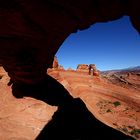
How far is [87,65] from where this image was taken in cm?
4606

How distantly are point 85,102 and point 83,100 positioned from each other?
138 centimetres

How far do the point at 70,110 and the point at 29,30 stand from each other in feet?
23.9

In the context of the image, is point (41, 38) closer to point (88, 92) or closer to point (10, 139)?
point (10, 139)

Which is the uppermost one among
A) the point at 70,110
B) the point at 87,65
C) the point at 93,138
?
the point at 87,65

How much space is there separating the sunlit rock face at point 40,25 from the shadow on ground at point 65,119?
3.18ft

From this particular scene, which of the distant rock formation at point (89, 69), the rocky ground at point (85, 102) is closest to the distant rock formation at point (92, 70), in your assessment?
the distant rock formation at point (89, 69)

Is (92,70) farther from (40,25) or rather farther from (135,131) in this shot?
(40,25)

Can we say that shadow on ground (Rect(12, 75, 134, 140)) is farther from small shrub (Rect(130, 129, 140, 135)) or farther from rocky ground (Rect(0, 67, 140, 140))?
small shrub (Rect(130, 129, 140, 135))

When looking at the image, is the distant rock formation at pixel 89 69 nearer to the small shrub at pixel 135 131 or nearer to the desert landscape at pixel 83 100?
the desert landscape at pixel 83 100

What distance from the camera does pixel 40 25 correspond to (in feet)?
42.6

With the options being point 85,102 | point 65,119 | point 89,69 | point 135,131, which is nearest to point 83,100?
point 85,102

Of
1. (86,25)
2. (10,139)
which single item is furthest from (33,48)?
(10,139)

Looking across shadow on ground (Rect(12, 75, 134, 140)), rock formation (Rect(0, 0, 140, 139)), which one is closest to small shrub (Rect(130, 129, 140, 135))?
shadow on ground (Rect(12, 75, 134, 140))

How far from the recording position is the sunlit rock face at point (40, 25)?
34.3 feet
